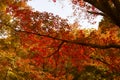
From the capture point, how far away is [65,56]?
47.8 ft

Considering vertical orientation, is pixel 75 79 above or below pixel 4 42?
below

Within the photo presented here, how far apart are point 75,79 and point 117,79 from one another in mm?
7861

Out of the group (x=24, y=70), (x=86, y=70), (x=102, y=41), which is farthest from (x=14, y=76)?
(x=86, y=70)

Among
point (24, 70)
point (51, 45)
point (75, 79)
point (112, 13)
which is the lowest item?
point (75, 79)

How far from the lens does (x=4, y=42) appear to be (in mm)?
22234

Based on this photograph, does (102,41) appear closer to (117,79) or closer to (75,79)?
(117,79)

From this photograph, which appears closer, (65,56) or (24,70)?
(65,56)

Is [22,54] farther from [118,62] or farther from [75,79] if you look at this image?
[118,62]

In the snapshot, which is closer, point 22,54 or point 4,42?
point 4,42

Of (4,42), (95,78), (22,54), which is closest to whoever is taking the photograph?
(4,42)

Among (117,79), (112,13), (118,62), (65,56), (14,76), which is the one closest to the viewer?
(112,13)

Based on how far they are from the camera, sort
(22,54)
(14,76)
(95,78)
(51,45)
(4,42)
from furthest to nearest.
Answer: (22,54) → (95,78) → (4,42) → (14,76) → (51,45)

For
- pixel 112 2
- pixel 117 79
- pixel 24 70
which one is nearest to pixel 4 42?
pixel 24 70

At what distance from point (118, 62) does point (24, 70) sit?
5.86m
